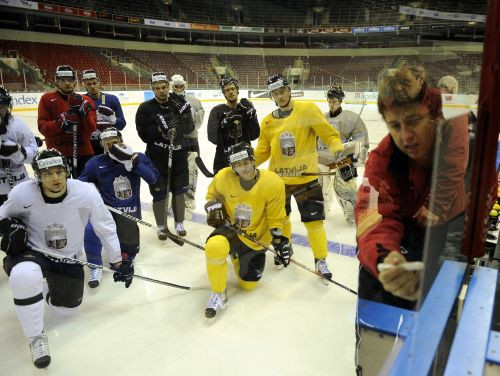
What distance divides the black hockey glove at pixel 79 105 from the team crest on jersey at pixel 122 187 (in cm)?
52

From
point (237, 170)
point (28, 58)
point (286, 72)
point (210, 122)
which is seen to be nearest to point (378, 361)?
point (286, 72)

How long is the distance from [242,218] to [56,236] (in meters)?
0.77

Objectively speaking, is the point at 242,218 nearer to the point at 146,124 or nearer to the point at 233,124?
the point at 233,124

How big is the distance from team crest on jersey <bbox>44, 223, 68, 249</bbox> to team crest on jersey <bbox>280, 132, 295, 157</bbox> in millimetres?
993

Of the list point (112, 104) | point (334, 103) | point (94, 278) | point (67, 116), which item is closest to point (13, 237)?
point (94, 278)

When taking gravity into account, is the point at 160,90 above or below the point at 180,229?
above

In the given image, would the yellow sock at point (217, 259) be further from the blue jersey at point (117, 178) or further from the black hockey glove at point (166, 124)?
the black hockey glove at point (166, 124)

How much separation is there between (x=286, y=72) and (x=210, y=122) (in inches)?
35.0

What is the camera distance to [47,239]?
1528mm

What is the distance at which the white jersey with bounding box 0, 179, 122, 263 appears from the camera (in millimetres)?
1472

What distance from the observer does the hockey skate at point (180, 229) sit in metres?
2.45

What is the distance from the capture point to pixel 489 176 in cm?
71

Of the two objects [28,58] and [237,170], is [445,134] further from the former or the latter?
[28,58]

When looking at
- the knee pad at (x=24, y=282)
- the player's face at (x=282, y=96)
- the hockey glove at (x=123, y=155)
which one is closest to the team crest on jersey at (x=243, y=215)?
the player's face at (x=282, y=96)
